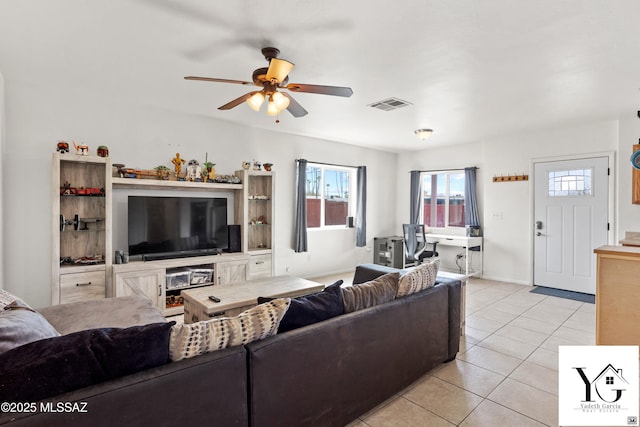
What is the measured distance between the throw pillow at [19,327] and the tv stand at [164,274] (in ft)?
5.41

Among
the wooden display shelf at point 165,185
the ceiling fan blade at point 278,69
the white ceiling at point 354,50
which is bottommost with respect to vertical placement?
the wooden display shelf at point 165,185

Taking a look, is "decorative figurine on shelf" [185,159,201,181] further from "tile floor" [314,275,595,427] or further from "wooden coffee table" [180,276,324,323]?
"tile floor" [314,275,595,427]

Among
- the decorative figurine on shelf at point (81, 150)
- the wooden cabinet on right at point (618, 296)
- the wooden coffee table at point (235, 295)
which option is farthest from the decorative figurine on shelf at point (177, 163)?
the wooden cabinet on right at point (618, 296)

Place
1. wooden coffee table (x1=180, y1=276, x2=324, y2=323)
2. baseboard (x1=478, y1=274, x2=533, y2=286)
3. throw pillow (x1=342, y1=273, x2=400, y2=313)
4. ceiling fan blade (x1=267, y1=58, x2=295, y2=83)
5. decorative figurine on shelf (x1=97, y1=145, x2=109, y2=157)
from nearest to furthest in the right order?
throw pillow (x1=342, y1=273, x2=400, y2=313)
ceiling fan blade (x1=267, y1=58, x2=295, y2=83)
wooden coffee table (x1=180, y1=276, x2=324, y2=323)
decorative figurine on shelf (x1=97, y1=145, x2=109, y2=157)
baseboard (x1=478, y1=274, x2=533, y2=286)

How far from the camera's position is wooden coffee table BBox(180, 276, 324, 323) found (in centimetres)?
269

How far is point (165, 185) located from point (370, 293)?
2.96 metres

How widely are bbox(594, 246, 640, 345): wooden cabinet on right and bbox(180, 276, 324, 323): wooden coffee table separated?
234 centimetres

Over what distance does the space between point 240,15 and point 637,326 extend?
363cm

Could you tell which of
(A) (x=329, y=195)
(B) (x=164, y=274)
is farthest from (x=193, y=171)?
(A) (x=329, y=195)

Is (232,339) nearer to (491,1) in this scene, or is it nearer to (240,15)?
(240,15)

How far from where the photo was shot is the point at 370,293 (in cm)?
210

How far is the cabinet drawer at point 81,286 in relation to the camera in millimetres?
3219

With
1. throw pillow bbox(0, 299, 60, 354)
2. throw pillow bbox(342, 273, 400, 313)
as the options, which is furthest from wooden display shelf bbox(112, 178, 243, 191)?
throw pillow bbox(342, 273, 400, 313)

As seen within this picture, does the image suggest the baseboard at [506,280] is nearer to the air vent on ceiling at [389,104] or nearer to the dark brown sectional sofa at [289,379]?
A: the air vent on ceiling at [389,104]
